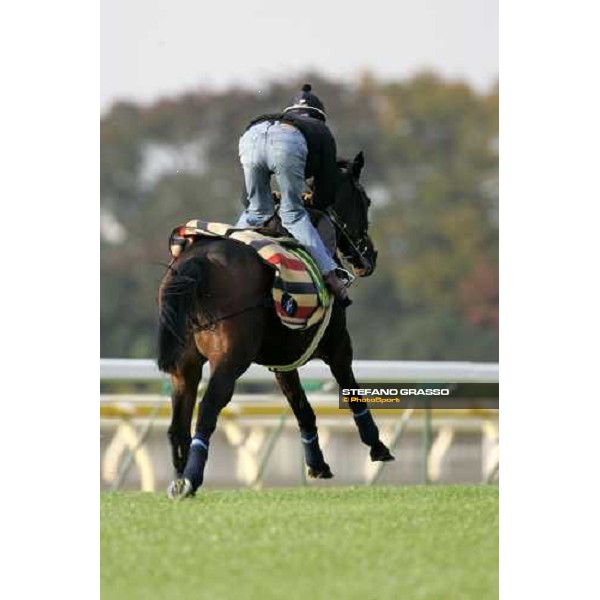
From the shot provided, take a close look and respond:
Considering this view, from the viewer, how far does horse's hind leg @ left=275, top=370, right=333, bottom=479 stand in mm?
8852

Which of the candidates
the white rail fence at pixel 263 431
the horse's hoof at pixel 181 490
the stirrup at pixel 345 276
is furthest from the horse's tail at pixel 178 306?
the white rail fence at pixel 263 431

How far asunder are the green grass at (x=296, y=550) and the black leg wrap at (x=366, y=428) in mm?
577

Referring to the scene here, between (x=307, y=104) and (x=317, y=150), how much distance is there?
273 millimetres

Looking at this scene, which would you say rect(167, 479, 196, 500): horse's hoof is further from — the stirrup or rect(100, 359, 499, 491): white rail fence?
rect(100, 359, 499, 491): white rail fence

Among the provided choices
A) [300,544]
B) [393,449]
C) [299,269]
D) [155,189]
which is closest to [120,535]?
[300,544]

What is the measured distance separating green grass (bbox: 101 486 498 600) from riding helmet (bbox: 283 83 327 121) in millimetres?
1928

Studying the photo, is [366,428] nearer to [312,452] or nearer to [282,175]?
[312,452]

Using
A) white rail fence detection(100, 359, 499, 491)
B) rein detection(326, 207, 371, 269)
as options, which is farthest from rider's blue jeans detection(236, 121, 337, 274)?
white rail fence detection(100, 359, 499, 491)

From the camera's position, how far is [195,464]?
7.70 metres

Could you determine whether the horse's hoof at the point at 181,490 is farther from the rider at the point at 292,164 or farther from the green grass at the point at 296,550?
the rider at the point at 292,164

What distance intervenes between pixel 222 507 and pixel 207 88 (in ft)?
14.4

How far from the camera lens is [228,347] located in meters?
7.87

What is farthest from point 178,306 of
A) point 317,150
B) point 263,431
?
point 263,431

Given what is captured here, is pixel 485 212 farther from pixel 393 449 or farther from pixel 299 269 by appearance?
pixel 299 269
